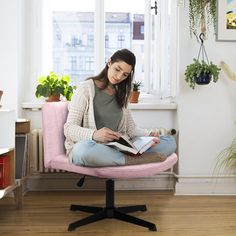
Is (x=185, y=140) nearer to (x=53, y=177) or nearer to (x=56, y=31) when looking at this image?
(x=53, y=177)

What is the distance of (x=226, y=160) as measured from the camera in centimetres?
328

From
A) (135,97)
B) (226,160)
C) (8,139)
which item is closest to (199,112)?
(226,160)

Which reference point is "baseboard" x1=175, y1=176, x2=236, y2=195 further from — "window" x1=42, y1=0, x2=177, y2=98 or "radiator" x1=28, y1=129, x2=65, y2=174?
"radiator" x1=28, y1=129, x2=65, y2=174

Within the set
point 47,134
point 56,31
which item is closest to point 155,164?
point 47,134

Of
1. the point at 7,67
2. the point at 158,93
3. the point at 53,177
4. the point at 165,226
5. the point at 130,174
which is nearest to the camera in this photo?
the point at 130,174

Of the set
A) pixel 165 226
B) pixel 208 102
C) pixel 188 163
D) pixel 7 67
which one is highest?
pixel 7 67

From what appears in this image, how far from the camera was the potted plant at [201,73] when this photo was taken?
9.99ft

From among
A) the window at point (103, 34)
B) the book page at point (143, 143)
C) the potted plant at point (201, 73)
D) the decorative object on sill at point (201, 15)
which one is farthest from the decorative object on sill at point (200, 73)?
the book page at point (143, 143)

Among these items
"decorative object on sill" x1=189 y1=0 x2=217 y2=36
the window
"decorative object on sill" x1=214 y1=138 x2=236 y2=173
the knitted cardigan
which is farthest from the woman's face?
"decorative object on sill" x1=214 y1=138 x2=236 y2=173

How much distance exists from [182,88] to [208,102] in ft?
0.81

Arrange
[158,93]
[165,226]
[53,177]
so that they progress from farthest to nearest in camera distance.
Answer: [158,93] → [53,177] → [165,226]

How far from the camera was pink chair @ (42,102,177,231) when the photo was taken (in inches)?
89.1

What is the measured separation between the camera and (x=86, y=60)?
3.64 m

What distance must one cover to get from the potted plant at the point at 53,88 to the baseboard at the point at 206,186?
120 cm
